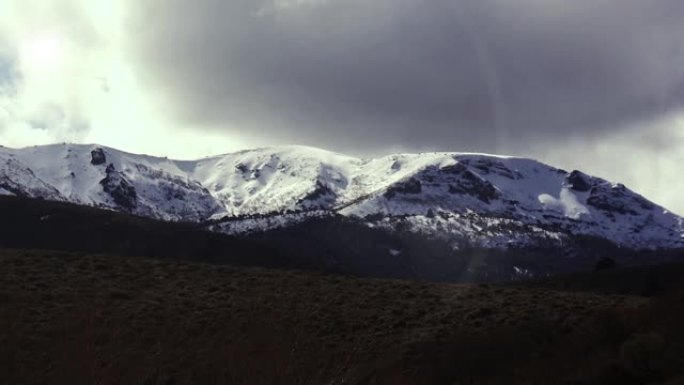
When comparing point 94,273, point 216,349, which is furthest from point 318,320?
point 216,349

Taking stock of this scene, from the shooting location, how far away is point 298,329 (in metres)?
15.2

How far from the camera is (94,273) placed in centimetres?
4550

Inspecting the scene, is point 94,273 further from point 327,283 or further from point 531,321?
point 531,321

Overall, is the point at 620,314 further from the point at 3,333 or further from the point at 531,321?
the point at 3,333

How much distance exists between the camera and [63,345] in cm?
962

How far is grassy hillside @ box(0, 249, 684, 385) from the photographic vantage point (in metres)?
10.3

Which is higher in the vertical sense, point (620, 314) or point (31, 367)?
point (620, 314)

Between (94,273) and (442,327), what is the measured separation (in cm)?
2151

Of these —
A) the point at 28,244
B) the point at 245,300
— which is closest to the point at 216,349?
the point at 245,300

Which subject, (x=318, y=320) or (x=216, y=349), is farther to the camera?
(x=318, y=320)

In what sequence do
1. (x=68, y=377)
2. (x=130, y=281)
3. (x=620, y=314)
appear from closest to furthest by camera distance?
(x=68, y=377) < (x=620, y=314) < (x=130, y=281)

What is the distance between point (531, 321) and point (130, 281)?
74.7ft

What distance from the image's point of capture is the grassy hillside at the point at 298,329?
10.3m

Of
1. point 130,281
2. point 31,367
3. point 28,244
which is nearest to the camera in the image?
point 31,367
